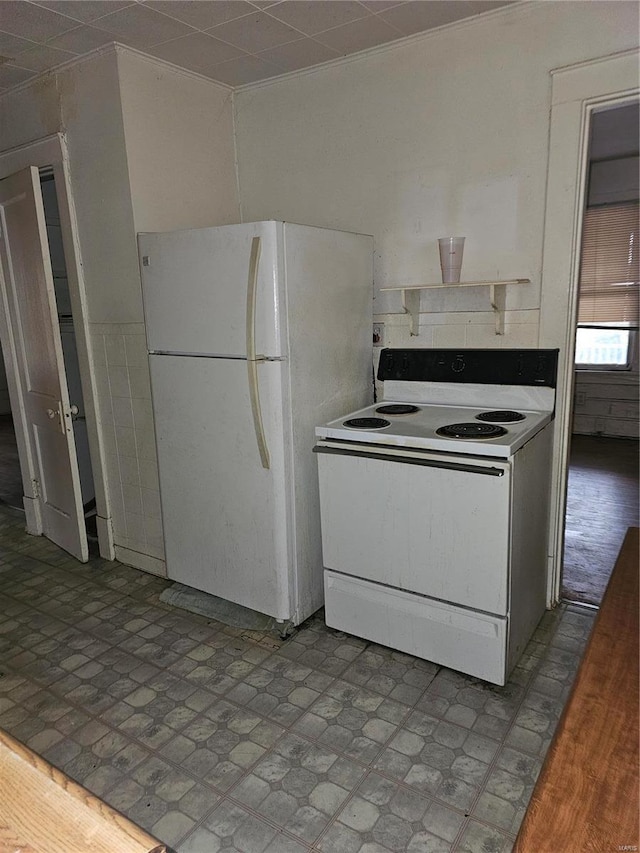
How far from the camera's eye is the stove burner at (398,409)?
101 inches

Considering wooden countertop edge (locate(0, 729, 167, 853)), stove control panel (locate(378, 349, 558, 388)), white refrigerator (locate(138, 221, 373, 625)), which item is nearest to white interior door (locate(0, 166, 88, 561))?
white refrigerator (locate(138, 221, 373, 625))

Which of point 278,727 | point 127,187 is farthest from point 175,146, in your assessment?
point 278,727

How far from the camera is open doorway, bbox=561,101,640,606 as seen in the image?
410 cm

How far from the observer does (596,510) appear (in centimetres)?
381

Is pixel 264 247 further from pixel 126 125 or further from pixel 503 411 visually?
pixel 503 411

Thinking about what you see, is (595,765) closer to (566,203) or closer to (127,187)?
(566,203)

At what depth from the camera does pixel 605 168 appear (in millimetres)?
5160

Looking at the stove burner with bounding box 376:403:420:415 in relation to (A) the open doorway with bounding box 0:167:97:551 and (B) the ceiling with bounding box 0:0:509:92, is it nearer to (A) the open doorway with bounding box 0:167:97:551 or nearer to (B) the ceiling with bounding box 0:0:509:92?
(B) the ceiling with bounding box 0:0:509:92

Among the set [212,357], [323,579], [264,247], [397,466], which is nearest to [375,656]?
[323,579]

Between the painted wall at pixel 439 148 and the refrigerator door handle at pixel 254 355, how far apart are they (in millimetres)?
839

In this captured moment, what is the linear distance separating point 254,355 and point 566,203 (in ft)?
4.55

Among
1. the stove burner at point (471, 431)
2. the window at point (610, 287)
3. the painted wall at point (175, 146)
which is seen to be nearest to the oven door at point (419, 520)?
the stove burner at point (471, 431)

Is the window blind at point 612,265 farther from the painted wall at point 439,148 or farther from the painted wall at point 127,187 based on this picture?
the painted wall at point 127,187

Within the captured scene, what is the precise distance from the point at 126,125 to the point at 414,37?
52.7 inches
